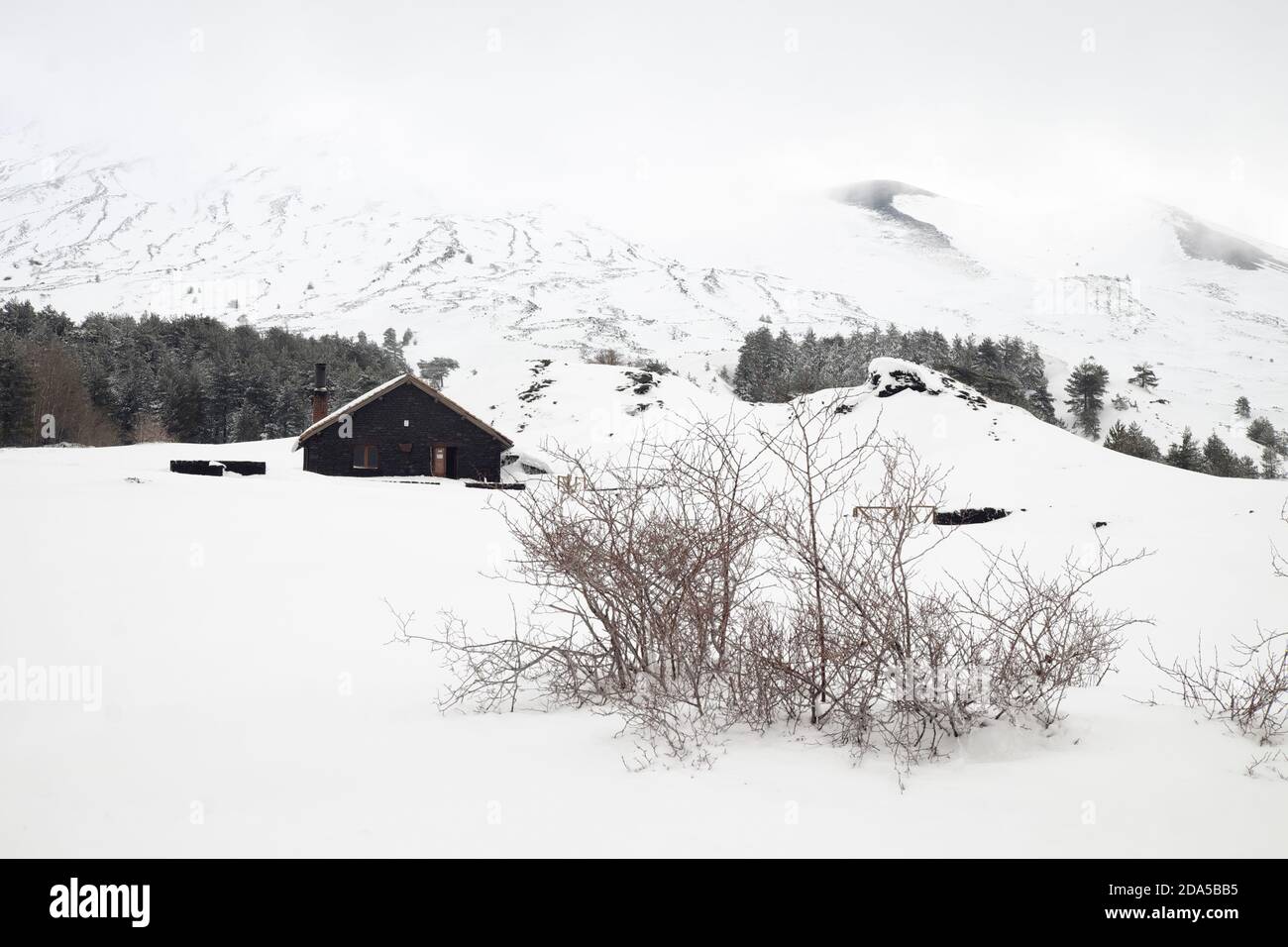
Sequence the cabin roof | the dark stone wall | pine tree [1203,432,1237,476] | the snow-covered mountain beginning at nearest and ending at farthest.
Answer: the cabin roof
the dark stone wall
pine tree [1203,432,1237,476]
the snow-covered mountain

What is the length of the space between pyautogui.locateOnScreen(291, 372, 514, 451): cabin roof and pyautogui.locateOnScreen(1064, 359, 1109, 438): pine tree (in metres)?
55.5

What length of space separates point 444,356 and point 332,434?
68.0 meters

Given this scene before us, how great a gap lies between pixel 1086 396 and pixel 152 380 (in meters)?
78.7

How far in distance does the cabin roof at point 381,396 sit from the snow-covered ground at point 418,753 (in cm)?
1753

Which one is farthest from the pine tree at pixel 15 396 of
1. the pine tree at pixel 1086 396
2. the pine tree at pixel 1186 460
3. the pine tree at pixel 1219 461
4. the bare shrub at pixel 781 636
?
the pine tree at pixel 1086 396

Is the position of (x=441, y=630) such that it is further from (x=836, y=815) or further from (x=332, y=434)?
(x=332, y=434)

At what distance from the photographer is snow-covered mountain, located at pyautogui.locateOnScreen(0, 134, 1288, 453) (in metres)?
99.4

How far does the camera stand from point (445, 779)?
4453 millimetres

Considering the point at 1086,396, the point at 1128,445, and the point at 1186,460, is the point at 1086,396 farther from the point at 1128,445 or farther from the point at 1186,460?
the point at 1128,445

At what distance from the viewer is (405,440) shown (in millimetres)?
33812

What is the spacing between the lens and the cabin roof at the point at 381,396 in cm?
3259

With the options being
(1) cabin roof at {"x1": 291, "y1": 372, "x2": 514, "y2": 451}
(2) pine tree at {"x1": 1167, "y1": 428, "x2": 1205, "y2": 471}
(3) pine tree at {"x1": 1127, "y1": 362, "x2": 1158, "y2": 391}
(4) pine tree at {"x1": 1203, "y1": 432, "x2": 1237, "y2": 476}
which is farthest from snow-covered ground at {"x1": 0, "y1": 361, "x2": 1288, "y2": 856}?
(3) pine tree at {"x1": 1127, "y1": 362, "x2": 1158, "y2": 391}

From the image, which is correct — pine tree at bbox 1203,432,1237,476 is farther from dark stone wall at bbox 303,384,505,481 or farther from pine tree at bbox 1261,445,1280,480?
dark stone wall at bbox 303,384,505,481

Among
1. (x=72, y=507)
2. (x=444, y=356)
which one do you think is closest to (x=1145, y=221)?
(x=444, y=356)
